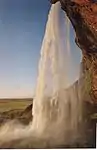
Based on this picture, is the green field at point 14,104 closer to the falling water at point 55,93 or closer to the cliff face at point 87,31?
the falling water at point 55,93

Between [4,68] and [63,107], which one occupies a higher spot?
[4,68]

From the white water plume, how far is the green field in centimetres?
4

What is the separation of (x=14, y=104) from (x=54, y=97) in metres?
0.20

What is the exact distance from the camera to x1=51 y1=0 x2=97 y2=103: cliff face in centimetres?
178

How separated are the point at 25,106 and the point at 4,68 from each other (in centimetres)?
21

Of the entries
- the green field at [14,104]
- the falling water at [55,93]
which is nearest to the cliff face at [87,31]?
the falling water at [55,93]

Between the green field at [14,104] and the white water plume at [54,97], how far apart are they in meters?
0.04

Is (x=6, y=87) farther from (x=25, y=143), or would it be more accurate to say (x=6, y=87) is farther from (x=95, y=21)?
(x=95, y=21)

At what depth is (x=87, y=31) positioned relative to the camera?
70.7 inches

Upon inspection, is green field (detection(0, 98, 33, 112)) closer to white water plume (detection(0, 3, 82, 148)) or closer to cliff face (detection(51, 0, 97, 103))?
white water plume (detection(0, 3, 82, 148))

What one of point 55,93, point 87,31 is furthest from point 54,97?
point 87,31

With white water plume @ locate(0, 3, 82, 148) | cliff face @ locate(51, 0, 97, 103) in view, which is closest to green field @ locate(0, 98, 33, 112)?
white water plume @ locate(0, 3, 82, 148)

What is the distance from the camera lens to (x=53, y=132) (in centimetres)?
179

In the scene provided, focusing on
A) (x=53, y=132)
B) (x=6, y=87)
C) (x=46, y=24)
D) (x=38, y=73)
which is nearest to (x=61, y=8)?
(x=46, y=24)
